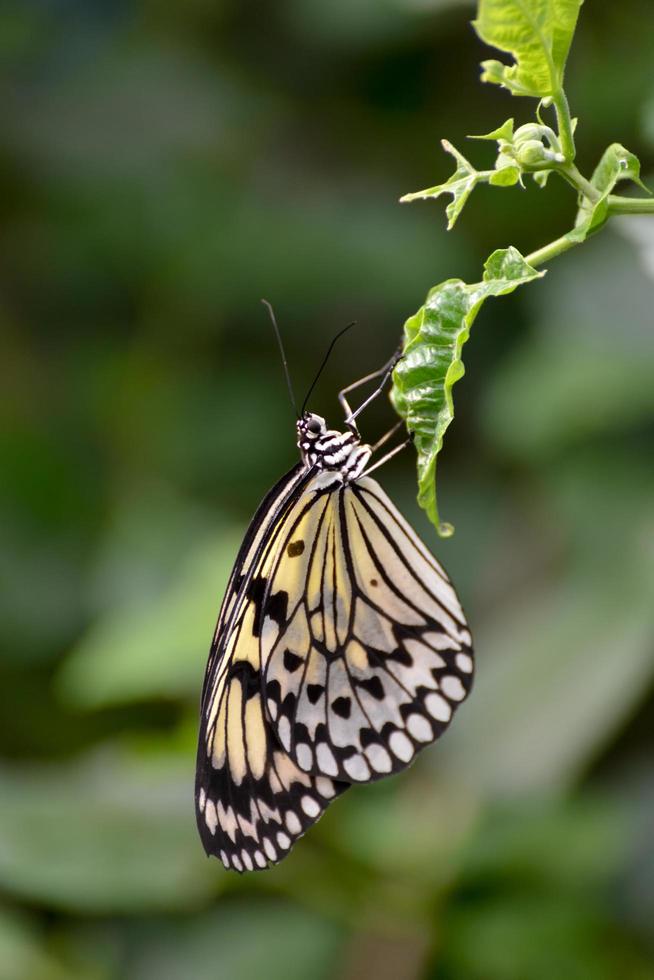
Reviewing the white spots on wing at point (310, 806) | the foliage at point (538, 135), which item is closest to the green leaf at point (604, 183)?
the foliage at point (538, 135)

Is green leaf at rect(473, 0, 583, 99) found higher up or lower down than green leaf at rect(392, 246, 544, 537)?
higher up

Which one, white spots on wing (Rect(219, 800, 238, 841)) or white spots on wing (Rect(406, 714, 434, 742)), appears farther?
white spots on wing (Rect(219, 800, 238, 841))

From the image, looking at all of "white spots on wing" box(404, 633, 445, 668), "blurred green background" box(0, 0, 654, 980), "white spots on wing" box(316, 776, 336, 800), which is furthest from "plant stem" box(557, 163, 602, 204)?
"blurred green background" box(0, 0, 654, 980)

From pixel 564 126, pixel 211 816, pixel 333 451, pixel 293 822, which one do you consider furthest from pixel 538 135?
pixel 211 816

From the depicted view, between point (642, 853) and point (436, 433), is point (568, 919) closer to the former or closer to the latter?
point (642, 853)

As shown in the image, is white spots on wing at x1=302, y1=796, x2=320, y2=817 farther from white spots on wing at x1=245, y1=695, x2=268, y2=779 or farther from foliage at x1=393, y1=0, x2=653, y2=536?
foliage at x1=393, y1=0, x2=653, y2=536

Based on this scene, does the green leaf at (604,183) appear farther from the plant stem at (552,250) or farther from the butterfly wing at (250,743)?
the butterfly wing at (250,743)

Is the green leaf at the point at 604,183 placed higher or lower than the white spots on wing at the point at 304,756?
higher

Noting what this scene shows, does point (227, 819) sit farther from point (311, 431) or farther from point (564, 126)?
point (564, 126)
